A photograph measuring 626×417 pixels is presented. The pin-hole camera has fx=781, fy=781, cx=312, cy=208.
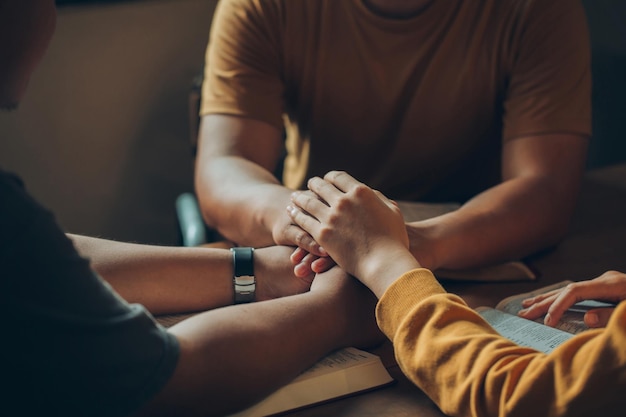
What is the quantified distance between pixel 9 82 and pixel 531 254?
94cm

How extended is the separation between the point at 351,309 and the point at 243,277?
0.20 metres

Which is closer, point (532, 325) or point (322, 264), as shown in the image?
point (532, 325)

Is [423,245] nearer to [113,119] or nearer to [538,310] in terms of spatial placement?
[538,310]

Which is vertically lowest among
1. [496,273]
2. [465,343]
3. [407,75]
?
[496,273]

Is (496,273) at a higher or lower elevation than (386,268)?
lower

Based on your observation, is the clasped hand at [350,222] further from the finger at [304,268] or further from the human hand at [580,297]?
the human hand at [580,297]

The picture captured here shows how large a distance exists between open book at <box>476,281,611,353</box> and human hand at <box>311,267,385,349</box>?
0.16 m

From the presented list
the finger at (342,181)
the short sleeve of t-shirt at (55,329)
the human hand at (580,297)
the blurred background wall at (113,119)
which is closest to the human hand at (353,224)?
the finger at (342,181)

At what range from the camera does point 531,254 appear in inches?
55.3

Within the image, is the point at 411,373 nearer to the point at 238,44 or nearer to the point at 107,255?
the point at 107,255

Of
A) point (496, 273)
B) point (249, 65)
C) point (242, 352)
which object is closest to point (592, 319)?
point (496, 273)

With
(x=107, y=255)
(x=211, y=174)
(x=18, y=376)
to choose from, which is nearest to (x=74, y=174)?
(x=211, y=174)

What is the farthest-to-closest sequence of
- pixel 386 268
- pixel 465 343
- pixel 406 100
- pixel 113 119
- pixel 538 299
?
pixel 113 119, pixel 406 100, pixel 538 299, pixel 386 268, pixel 465 343

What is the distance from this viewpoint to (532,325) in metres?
A: 1.06
